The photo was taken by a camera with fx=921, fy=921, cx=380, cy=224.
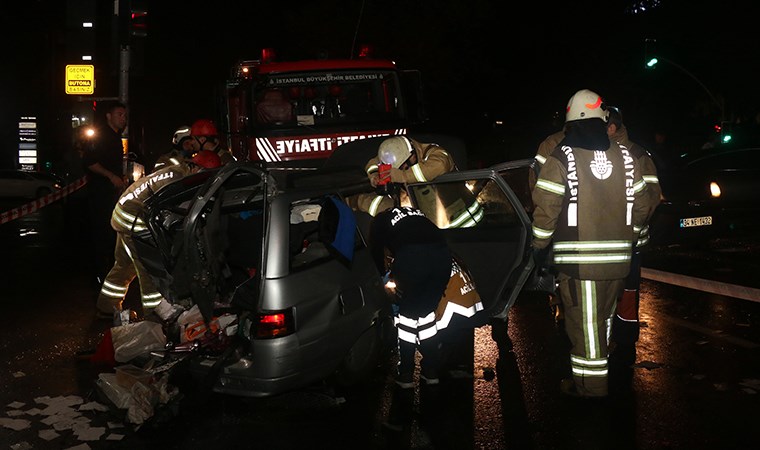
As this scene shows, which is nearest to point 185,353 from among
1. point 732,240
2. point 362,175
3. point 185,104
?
point 362,175

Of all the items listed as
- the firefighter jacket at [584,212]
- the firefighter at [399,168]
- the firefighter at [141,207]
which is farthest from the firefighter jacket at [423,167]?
the firefighter at [141,207]

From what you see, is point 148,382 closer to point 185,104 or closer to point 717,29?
point 717,29

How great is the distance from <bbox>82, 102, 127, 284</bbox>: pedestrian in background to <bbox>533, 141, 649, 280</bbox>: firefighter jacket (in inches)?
204

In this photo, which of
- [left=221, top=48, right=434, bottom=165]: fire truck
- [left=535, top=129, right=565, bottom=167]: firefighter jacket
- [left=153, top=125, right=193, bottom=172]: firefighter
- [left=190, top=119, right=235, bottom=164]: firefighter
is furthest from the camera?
[left=221, top=48, right=434, bottom=165]: fire truck

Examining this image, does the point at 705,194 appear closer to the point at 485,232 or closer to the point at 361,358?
the point at 485,232

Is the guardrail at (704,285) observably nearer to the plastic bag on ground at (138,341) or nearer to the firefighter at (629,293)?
the firefighter at (629,293)

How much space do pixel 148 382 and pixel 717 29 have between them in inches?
1205


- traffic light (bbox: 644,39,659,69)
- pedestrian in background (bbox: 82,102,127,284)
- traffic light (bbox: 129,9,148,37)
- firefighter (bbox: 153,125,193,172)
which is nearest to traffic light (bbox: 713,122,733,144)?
traffic light (bbox: 644,39,659,69)

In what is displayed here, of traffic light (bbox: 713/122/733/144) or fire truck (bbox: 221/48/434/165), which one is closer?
fire truck (bbox: 221/48/434/165)

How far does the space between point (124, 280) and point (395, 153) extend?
10.5 feet

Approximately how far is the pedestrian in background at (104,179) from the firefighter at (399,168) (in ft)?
11.8

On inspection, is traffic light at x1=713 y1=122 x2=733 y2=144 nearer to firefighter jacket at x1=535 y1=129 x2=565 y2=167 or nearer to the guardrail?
the guardrail

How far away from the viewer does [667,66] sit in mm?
39156

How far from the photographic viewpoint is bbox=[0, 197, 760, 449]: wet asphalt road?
5.25 metres
